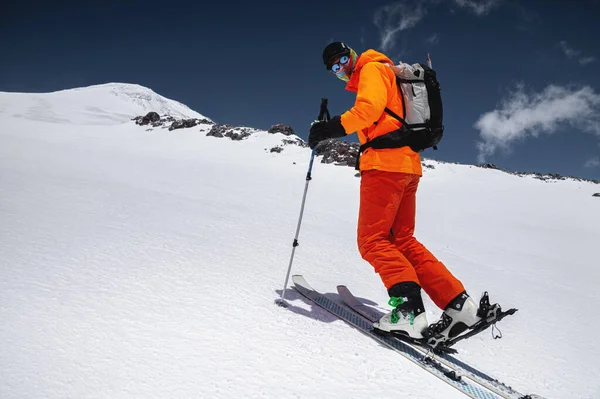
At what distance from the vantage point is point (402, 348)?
246 cm

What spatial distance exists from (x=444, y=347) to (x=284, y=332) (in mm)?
1170

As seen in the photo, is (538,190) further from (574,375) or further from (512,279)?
(574,375)

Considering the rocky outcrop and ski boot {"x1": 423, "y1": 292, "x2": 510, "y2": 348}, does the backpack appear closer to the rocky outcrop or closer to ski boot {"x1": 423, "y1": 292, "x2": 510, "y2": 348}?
ski boot {"x1": 423, "y1": 292, "x2": 510, "y2": 348}

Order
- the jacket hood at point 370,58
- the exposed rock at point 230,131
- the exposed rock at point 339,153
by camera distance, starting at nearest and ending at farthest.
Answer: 1. the jacket hood at point 370,58
2. the exposed rock at point 339,153
3. the exposed rock at point 230,131

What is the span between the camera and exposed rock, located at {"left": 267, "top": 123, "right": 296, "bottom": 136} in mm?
28266

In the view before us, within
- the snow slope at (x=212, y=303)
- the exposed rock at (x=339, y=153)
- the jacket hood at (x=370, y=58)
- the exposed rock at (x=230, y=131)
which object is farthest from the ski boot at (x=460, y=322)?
the exposed rock at (x=230, y=131)

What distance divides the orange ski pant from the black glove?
1.31 feet

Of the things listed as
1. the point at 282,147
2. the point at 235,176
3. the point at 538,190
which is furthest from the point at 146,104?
the point at 538,190

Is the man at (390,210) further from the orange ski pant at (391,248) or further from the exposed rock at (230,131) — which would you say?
the exposed rock at (230,131)

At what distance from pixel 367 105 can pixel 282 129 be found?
26.5 meters

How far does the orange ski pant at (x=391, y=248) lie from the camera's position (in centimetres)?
265

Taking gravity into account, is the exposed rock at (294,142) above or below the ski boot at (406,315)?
above

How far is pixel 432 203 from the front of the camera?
48.1 feet

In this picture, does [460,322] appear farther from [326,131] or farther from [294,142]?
[294,142]
